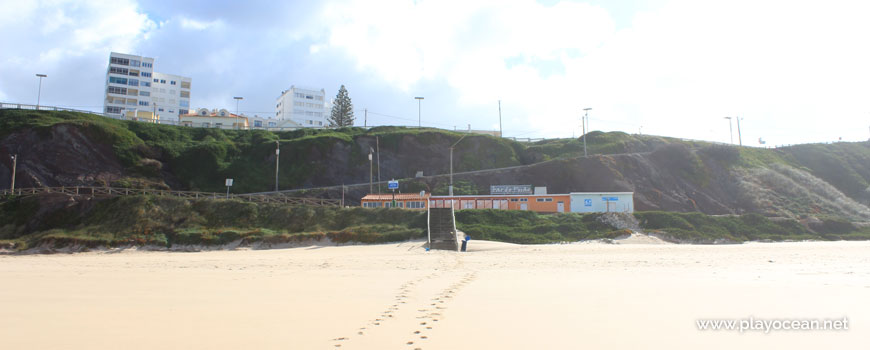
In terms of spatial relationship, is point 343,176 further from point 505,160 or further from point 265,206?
point 265,206

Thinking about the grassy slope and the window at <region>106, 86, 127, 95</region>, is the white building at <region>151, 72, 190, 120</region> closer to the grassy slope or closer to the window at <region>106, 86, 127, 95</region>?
the window at <region>106, 86, 127, 95</region>

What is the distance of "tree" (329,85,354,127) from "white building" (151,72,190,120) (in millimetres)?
35069

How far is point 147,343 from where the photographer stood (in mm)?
5609

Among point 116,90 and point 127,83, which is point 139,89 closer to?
point 127,83

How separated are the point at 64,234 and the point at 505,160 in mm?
49787

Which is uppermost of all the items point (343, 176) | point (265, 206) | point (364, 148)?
point (364, 148)

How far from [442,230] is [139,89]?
100 meters

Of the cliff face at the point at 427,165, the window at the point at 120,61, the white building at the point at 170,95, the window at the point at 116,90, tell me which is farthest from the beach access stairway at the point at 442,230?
the window at the point at 120,61

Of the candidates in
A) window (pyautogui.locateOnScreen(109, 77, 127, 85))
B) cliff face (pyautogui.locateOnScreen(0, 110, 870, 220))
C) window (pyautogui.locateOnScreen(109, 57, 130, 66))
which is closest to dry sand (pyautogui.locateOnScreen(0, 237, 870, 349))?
cliff face (pyautogui.locateOnScreen(0, 110, 870, 220))

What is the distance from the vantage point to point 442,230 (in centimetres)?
2789

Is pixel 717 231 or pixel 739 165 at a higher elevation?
pixel 739 165

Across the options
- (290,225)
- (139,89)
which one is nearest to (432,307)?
(290,225)

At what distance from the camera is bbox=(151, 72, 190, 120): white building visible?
102m

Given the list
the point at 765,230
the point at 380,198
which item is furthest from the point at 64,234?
the point at 765,230
